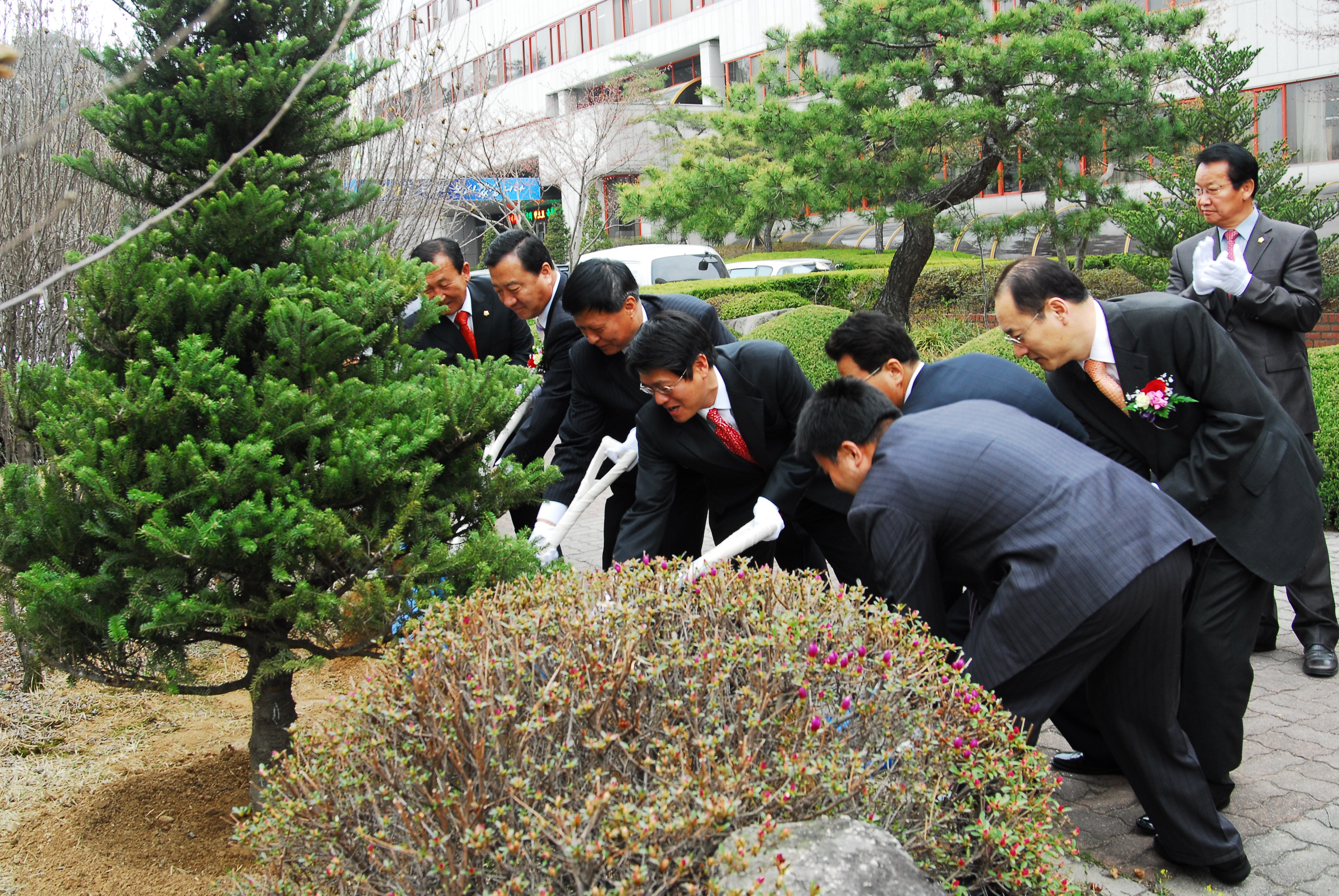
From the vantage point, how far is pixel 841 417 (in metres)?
2.54

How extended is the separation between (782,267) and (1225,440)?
15261 millimetres

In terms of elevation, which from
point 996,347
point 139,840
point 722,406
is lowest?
point 139,840

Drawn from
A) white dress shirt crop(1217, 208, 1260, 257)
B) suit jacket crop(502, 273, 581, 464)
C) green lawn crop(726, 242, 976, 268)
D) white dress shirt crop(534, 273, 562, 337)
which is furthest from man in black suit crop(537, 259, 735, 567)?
green lawn crop(726, 242, 976, 268)

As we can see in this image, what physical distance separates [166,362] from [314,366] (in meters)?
0.35

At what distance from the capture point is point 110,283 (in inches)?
106

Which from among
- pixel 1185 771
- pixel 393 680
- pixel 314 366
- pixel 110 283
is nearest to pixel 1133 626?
pixel 1185 771

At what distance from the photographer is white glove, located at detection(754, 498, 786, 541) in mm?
3473

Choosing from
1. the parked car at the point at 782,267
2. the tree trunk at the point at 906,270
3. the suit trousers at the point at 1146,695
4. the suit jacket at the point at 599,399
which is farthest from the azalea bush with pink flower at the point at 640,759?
the parked car at the point at 782,267

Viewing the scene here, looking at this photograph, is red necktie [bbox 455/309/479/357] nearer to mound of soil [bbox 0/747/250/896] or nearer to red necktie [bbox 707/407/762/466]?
red necktie [bbox 707/407/762/466]

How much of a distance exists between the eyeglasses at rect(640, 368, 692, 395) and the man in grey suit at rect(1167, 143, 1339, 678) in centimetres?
214

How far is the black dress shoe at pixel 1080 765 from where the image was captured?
3.49m

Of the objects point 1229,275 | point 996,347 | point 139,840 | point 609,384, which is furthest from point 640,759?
point 996,347

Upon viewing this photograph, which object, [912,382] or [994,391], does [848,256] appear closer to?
[912,382]

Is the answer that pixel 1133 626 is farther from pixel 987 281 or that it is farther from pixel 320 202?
pixel 987 281
